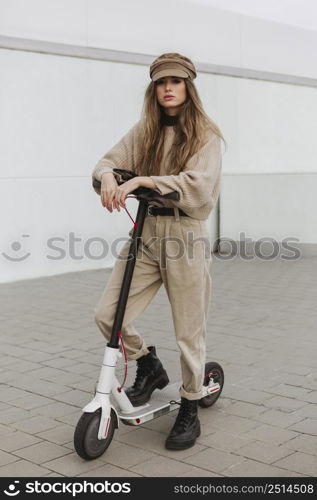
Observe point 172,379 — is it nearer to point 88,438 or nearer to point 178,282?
point 178,282

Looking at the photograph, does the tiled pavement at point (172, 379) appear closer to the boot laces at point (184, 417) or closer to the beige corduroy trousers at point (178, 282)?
the boot laces at point (184, 417)

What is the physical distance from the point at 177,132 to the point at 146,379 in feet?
4.29

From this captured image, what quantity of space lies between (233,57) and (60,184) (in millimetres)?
3724

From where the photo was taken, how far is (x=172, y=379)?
15.9 feet

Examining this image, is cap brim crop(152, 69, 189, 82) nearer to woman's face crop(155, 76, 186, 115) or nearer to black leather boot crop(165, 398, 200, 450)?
woman's face crop(155, 76, 186, 115)

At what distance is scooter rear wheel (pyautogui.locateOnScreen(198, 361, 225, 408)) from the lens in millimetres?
4172

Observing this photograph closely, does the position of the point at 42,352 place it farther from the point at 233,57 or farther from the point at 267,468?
the point at 233,57

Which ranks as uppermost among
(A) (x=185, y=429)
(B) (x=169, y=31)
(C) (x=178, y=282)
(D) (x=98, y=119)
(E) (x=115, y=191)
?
(B) (x=169, y=31)

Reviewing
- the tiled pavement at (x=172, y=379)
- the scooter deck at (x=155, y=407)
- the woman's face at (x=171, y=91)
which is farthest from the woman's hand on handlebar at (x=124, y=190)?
the tiled pavement at (x=172, y=379)

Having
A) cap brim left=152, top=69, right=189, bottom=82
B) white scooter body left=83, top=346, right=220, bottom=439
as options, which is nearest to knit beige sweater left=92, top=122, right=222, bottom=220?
cap brim left=152, top=69, right=189, bottom=82

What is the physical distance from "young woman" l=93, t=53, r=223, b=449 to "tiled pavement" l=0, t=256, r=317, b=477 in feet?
0.90

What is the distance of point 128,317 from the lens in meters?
3.71

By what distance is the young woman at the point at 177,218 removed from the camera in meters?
3.60

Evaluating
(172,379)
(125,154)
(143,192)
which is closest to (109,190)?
(143,192)
